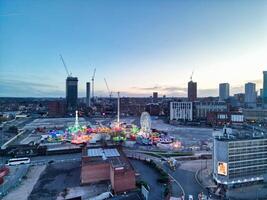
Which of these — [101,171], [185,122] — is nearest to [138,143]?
→ [101,171]

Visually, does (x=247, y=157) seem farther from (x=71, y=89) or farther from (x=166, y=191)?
(x=71, y=89)

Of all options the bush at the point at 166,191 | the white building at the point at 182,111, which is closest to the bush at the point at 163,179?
the bush at the point at 166,191

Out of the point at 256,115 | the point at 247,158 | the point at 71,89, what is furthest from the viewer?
the point at 71,89

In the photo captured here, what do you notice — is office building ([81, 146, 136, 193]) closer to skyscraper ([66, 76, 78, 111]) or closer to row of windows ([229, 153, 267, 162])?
row of windows ([229, 153, 267, 162])

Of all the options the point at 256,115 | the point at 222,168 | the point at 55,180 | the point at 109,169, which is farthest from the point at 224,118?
the point at 55,180

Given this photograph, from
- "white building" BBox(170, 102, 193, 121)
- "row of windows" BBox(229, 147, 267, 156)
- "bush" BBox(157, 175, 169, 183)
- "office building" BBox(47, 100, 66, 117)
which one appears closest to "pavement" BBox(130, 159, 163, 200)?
"bush" BBox(157, 175, 169, 183)
